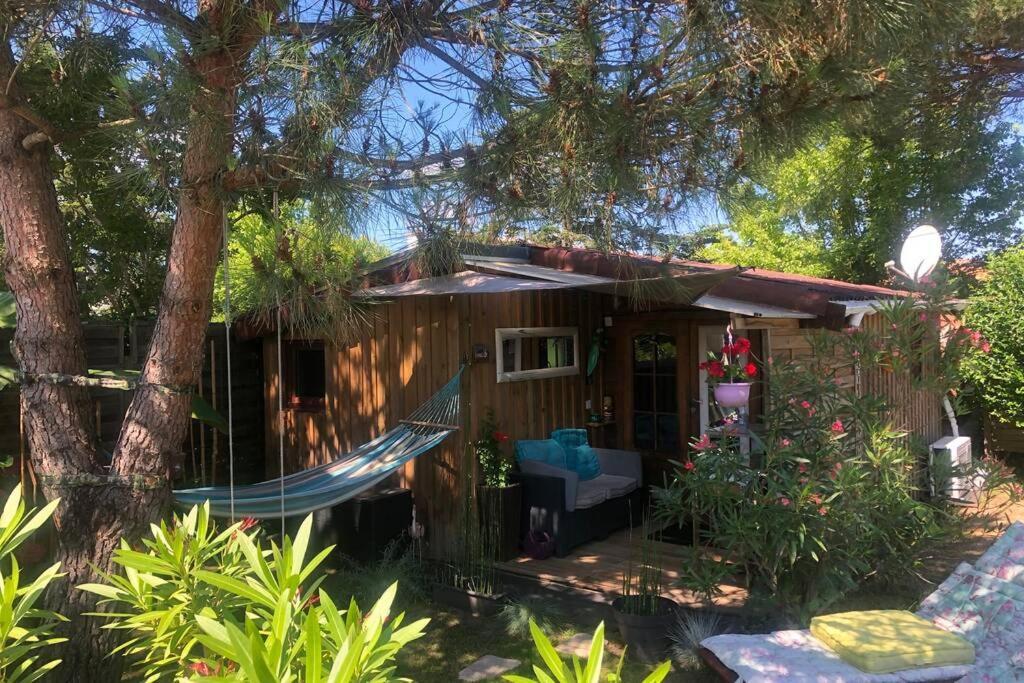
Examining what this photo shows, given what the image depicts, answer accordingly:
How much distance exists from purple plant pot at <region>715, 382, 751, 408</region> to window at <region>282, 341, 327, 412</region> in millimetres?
3227

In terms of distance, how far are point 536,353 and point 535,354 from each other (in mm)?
16

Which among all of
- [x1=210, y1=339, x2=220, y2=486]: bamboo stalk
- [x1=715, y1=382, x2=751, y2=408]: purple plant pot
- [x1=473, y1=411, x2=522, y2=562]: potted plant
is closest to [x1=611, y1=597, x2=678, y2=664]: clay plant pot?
[x1=715, y1=382, x2=751, y2=408]: purple plant pot

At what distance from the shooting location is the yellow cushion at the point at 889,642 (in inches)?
112

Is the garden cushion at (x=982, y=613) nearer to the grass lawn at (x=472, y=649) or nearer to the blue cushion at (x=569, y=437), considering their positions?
the grass lawn at (x=472, y=649)

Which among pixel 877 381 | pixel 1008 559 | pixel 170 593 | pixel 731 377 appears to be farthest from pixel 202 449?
pixel 877 381

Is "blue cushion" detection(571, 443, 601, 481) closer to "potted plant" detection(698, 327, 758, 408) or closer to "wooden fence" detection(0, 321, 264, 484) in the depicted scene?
"potted plant" detection(698, 327, 758, 408)

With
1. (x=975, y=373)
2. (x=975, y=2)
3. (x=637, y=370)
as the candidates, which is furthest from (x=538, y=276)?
(x=975, y=373)

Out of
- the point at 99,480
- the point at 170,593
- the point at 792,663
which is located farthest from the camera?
the point at 99,480

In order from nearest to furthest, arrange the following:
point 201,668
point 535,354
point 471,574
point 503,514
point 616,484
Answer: point 201,668 → point 471,574 → point 503,514 → point 616,484 → point 535,354

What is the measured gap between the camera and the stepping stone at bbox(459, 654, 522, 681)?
351 centimetres

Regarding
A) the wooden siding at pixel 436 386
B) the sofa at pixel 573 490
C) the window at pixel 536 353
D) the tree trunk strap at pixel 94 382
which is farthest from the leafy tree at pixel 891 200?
the tree trunk strap at pixel 94 382

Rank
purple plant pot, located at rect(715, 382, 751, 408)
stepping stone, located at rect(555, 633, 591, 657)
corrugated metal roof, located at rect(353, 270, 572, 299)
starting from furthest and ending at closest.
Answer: purple plant pot, located at rect(715, 382, 751, 408)
corrugated metal roof, located at rect(353, 270, 572, 299)
stepping stone, located at rect(555, 633, 591, 657)

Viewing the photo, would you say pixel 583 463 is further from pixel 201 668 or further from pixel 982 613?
pixel 201 668

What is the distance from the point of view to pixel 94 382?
319 centimetres
